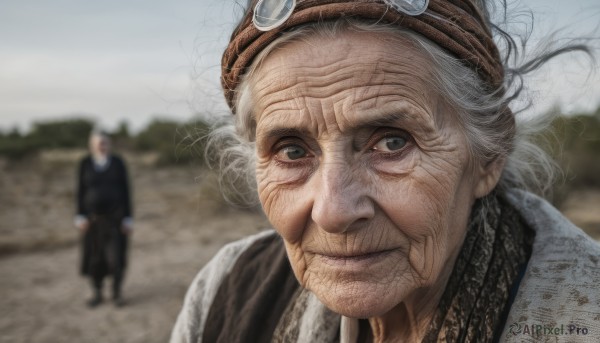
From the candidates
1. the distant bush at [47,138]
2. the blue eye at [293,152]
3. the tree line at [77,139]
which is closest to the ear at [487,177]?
the blue eye at [293,152]

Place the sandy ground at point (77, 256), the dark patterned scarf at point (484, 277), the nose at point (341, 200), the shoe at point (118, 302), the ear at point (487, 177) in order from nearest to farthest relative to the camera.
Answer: the nose at point (341, 200), the dark patterned scarf at point (484, 277), the ear at point (487, 177), the sandy ground at point (77, 256), the shoe at point (118, 302)

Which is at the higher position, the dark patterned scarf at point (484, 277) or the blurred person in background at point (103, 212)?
the dark patterned scarf at point (484, 277)

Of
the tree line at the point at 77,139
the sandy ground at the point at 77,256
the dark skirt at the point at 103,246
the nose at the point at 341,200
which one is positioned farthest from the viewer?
the tree line at the point at 77,139

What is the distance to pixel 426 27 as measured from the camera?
1381 mm

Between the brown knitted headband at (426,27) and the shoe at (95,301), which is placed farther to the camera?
the shoe at (95,301)

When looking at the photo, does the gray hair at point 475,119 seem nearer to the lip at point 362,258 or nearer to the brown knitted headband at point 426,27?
the brown knitted headband at point 426,27

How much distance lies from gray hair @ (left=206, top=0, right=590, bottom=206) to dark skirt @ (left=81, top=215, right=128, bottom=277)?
5.69 m

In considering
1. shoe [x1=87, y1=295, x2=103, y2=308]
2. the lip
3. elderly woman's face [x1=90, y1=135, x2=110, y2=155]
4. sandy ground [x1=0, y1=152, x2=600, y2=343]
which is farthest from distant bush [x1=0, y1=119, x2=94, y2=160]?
the lip

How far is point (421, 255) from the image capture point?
1.47m

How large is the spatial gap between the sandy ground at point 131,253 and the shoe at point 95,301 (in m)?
0.12

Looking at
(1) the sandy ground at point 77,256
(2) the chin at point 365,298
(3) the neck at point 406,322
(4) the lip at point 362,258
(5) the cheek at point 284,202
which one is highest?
(5) the cheek at point 284,202

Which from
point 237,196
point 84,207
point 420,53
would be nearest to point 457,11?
point 420,53

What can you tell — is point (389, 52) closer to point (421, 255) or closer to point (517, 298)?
point (421, 255)

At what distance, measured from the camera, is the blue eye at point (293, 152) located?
5.13ft
